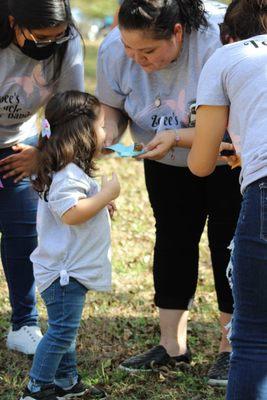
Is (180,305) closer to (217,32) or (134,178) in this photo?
(217,32)

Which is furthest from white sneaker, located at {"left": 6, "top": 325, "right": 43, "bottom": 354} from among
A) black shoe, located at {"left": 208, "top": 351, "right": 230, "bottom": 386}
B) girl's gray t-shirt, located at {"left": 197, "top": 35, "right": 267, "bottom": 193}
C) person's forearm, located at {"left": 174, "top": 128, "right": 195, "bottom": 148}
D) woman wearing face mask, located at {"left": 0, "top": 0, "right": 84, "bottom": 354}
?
girl's gray t-shirt, located at {"left": 197, "top": 35, "right": 267, "bottom": 193}

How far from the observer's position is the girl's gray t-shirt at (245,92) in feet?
7.61

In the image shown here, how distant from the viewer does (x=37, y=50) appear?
323 cm

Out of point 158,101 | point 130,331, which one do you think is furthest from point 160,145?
point 130,331

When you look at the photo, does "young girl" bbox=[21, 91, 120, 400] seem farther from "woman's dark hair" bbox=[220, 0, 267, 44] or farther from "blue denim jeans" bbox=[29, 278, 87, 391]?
"woman's dark hair" bbox=[220, 0, 267, 44]

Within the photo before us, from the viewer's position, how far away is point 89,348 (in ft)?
12.4

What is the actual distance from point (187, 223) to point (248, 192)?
45.8 inches

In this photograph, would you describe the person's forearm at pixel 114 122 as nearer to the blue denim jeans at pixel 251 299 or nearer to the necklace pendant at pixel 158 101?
the necklace pendant at pixel 158 101

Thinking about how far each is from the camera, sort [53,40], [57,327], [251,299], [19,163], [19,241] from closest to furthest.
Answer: [251,299] → [57,327] → [53,40] → [19,163] → [19,241]

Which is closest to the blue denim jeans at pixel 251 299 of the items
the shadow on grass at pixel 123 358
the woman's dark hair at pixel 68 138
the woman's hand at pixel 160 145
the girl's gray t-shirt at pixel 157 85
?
the woman's hand at pixel 160 145

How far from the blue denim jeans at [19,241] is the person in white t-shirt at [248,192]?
141 cm

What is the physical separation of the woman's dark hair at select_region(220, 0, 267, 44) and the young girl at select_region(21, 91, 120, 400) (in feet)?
Answer: 2.24

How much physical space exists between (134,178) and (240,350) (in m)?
4.46

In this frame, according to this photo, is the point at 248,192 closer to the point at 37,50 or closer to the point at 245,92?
the point at 245,92
